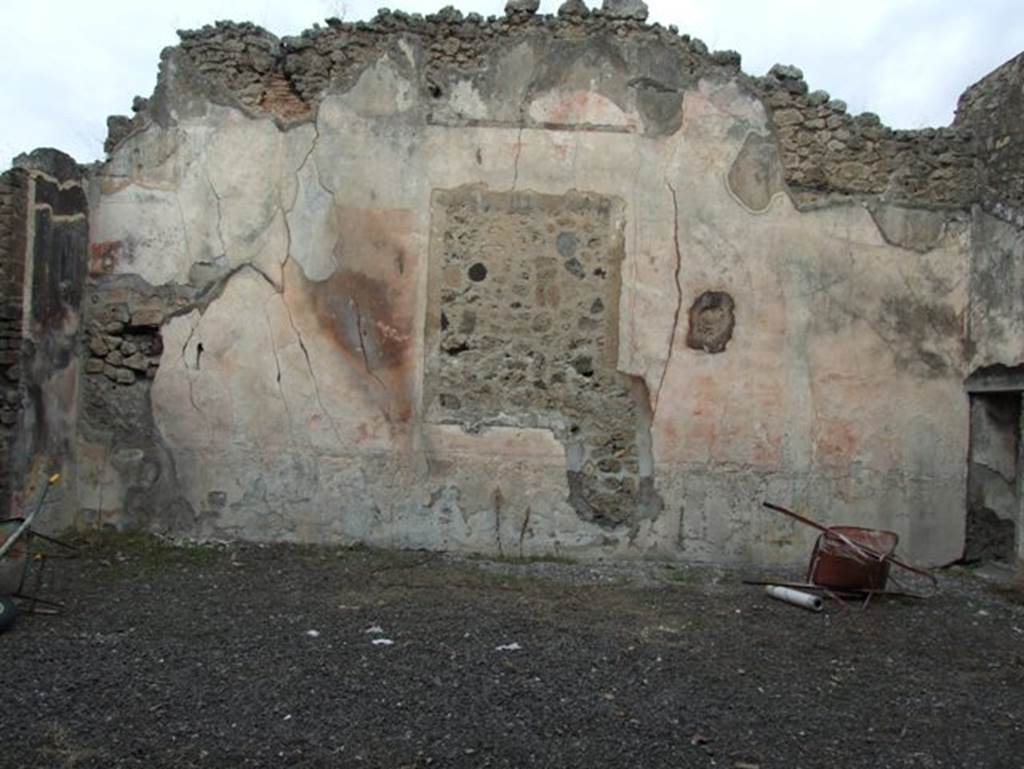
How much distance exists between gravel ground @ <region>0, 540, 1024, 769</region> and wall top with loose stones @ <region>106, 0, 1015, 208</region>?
310cm

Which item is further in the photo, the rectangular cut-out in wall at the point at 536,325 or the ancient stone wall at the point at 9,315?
the rectangular cut-out in wall at the point at 536,325

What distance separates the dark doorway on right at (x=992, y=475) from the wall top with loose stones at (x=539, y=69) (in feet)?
5.10

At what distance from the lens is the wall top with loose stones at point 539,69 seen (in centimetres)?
639

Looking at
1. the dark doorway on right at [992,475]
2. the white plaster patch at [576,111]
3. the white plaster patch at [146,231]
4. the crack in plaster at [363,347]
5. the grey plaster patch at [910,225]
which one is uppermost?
the white plaster patch at [576,111]

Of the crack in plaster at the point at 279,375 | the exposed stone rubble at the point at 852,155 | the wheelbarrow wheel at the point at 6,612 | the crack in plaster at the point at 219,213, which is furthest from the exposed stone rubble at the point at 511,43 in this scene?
the wheelbarrow wheel at the point at 6,612

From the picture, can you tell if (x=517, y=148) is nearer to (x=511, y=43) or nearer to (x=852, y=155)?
(x=511, y=43)

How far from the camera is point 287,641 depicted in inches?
164

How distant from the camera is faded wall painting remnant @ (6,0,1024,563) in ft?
20.5

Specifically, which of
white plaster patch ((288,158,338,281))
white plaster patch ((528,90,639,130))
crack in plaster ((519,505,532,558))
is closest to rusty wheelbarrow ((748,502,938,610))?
crack in plaster ((519,505,532,558))

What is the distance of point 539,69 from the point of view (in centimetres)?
638

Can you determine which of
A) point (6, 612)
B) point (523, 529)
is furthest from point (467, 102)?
point (6, 612)

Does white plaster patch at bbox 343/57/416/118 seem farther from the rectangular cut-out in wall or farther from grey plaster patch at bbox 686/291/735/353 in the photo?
grey plaster patch at bbox 686/291/735/353

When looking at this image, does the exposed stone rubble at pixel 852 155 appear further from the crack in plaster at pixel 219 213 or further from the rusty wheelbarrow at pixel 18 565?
the rusty wheelbarrow at pixel 18 565

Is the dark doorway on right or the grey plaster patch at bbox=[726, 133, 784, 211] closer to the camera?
the dark doorway on right
